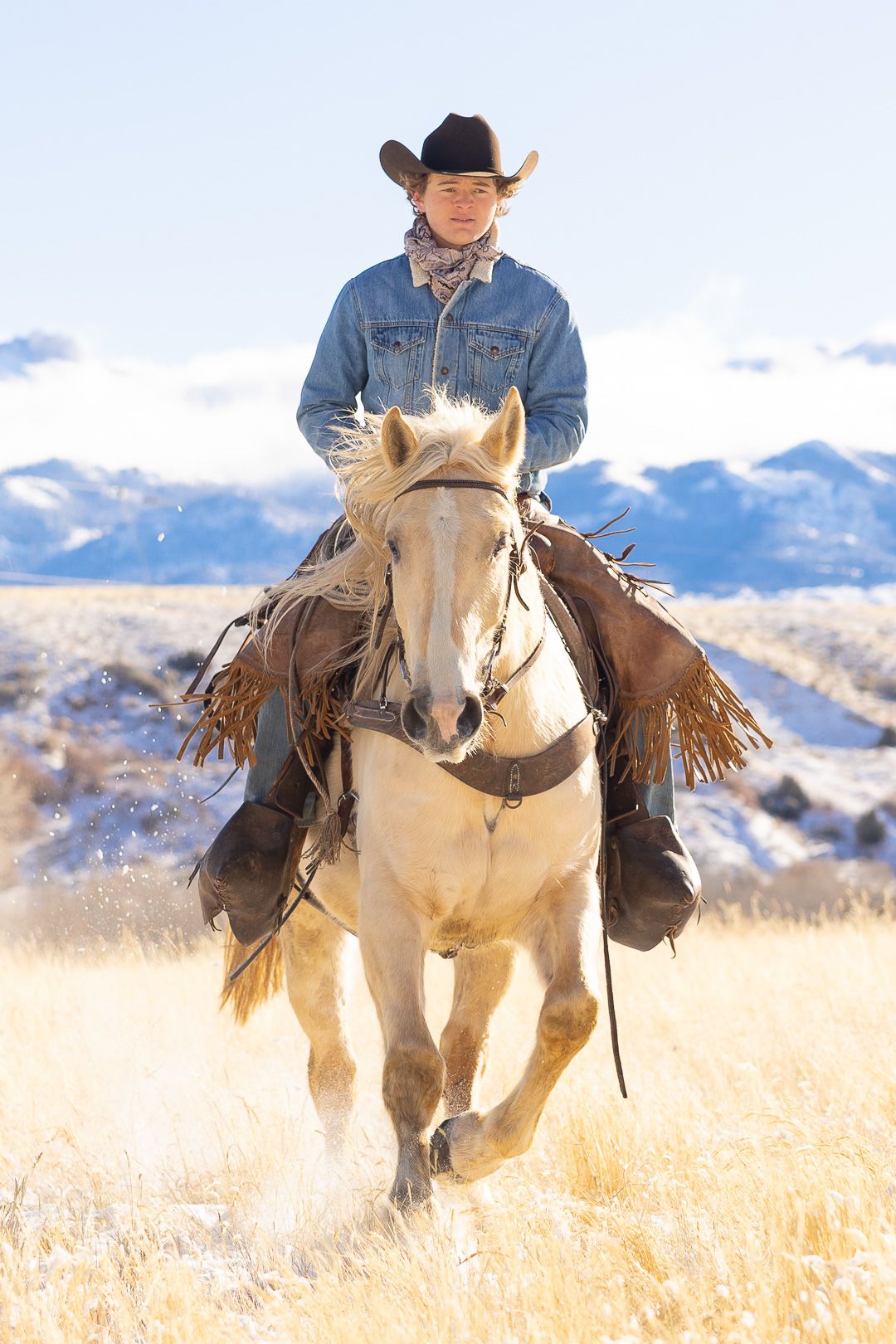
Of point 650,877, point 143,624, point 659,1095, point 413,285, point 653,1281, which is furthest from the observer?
point 143,624

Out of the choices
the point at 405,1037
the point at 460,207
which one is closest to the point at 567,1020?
the point at 405,1037

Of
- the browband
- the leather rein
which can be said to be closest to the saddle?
the leather rein

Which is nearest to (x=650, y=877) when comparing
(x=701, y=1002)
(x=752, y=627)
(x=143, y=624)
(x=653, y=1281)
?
(x=653, y=1281)

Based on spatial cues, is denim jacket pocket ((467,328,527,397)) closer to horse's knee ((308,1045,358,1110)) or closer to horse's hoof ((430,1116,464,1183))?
horse's hoof ((430,1116,464,1183))

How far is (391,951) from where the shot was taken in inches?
178

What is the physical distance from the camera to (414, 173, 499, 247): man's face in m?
5.62

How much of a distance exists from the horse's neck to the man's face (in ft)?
5.78

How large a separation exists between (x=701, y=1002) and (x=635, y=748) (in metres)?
4.64

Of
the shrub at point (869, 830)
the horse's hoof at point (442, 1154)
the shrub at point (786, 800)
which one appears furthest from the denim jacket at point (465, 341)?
the shrub at point (869, 830)

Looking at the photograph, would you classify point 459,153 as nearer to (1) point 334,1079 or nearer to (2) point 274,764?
(2) point 274,764

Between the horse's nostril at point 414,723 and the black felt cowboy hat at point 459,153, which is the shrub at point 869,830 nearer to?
the black felt cowboy hat at point 459,153

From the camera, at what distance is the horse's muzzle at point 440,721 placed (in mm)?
3768

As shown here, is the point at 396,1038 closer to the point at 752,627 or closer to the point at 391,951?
the point at 391,951

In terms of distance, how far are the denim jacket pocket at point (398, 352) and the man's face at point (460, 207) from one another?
43 centimetres
